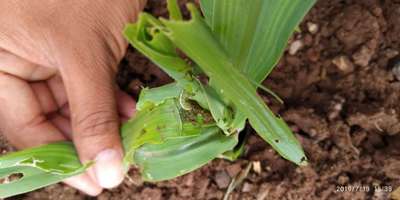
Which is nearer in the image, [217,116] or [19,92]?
[217,116]

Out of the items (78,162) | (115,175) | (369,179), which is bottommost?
(369,179)

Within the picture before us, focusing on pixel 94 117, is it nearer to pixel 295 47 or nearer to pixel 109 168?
pixel 109 168

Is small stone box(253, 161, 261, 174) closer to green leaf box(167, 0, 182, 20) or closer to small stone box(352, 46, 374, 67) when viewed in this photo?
small stone box(352, 46, 374, 67)

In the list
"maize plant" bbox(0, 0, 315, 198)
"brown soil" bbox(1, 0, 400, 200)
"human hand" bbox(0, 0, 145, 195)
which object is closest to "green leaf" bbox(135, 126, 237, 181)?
"maize plant" bbox(0, 0, 315, 198)

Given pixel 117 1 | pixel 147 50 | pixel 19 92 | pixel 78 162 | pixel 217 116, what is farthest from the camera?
pixel 19 92

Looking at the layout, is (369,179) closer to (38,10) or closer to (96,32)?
(96,32)

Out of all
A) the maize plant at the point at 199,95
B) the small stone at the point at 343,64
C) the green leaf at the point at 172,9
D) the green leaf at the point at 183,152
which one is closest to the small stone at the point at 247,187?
the maize plant at the point at 199,95

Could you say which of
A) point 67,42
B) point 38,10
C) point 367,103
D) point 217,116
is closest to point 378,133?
point 367,103

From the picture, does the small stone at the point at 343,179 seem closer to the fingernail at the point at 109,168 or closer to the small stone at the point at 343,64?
the small stone at the point at 343,64

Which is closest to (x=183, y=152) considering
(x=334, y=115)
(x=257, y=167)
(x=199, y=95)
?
(x=199, y=95)
